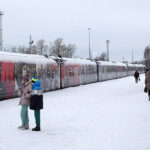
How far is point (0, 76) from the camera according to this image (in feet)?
63.2

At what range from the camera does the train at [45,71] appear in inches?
796

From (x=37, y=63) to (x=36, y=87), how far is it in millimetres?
15805

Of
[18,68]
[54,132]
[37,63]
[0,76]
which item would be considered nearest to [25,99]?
[54,132]

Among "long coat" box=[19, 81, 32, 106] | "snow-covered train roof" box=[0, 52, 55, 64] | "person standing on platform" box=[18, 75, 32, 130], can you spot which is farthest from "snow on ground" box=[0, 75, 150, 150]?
"snow-covered train roof" box=[0, 52, 55, 64]

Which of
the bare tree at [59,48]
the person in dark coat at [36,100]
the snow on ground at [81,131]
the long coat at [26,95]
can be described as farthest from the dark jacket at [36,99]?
the bare tree at [59,48]

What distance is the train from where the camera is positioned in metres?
20.2

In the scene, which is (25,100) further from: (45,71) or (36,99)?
(45,71)

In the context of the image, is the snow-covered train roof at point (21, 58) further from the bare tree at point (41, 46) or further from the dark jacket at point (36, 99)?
the bare tree at point (41, 46)

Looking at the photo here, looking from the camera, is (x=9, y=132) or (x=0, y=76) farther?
(x=0, y=76)

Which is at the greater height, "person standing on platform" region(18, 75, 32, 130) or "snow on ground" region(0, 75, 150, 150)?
"person standing on platform" region(18, 75, 32, 130)

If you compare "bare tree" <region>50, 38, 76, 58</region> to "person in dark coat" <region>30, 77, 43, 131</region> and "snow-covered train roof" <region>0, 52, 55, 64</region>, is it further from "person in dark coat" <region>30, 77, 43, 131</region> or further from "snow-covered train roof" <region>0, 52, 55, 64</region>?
"person in dark coat" <region>30, 77, 43, 131</region>

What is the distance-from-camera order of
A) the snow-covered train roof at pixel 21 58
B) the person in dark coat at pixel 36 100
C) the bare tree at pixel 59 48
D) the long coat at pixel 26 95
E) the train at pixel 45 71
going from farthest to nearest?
the bare tree at pixel 59 48 < the snow-covered train roof at pixel 21 58 < the train at pixel 45 71 < the long coat at pixel 26 95 < the person in dark coat at pixel 36 100

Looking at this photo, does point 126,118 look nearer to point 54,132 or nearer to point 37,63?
point 54,132

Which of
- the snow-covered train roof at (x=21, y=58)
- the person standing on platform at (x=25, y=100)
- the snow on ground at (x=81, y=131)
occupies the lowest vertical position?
the snow on ground at (x=81, y=131)
